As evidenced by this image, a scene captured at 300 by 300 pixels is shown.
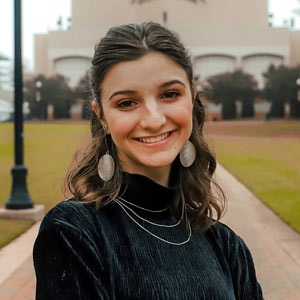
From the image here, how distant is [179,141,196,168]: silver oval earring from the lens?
1772 mm

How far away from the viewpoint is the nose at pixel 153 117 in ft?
4.88

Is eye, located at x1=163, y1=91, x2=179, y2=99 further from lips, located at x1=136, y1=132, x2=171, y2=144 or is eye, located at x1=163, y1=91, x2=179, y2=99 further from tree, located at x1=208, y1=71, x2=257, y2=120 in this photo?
tree, located at x1=208, y1=71, x2=257, y2=120

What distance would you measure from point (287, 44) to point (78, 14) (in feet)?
115

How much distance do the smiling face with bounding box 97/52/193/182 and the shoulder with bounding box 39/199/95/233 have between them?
0.22 metres

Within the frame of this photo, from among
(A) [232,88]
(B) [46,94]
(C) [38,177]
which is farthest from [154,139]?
(B) [46,94]

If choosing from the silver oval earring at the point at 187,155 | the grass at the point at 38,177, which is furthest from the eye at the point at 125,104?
the grass at the point at 38,177

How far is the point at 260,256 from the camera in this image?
6.43m

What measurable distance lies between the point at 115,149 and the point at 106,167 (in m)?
0.08

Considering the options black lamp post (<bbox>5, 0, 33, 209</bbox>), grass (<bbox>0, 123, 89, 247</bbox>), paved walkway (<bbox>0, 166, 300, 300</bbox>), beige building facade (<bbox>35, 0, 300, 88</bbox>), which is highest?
beige building facade (<bbox>35, 0, 300, 88</bbox>)

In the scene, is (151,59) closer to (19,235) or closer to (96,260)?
(96,260)

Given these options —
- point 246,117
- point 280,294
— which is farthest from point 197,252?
point 246,117

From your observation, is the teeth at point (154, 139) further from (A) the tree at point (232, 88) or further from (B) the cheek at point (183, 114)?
(A) the tree at point (232, 88)

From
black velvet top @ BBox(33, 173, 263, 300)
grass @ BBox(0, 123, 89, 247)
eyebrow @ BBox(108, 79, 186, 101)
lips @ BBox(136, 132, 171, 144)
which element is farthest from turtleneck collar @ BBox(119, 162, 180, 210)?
grass @ BBox(0, 123, 89, 247)

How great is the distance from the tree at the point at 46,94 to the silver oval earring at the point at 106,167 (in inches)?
2714
